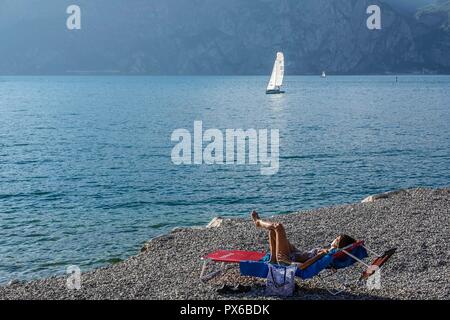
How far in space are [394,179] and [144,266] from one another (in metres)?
27.0

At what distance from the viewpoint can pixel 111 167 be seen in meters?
48.8

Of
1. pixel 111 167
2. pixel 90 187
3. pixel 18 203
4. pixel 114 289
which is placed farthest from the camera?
pixel 111 167

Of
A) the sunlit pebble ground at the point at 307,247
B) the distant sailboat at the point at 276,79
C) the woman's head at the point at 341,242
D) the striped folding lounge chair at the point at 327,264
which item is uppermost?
the distant sailboat at the point at 276,79

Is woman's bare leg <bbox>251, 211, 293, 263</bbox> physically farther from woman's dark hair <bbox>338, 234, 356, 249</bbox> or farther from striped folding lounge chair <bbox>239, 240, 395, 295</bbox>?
woman's dark hair <bbox>338, 234, 356, 249</bbox>

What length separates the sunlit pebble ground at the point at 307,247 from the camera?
15.3 metres

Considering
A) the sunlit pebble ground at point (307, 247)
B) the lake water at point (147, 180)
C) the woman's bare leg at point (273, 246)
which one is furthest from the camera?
the lake water at point (147, 180)

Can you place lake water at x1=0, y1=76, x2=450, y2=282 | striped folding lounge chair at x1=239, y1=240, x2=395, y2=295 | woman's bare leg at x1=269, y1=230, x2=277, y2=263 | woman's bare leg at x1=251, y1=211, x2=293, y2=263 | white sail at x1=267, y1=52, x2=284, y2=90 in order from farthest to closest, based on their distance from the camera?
white sail at x1=267, y1=52, x2=284, y2=90 → lake water at x1=0, y1=76, x2=450, y2=282 → woman's bare leg at x1=269, y1=230, x2=277, y2=263 → woman's bare leg at x1=251, y1=211, x2=293, y2=263 → striped folding lounge chair at x1=239, y1=240, x2=395, y2=295

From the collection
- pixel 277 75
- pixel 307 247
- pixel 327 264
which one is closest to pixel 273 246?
pixel 327 264

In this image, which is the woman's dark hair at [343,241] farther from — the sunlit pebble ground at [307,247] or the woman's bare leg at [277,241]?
the woman's bare leg at [277,241]

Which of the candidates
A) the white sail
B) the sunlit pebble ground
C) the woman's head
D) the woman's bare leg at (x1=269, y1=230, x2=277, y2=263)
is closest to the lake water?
the sunlit pebble ground

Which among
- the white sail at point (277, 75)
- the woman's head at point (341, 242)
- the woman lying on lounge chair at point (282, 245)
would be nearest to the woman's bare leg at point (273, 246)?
the woman lying on lounge chair at point (282, 245)

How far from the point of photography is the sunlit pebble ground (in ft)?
50.1
